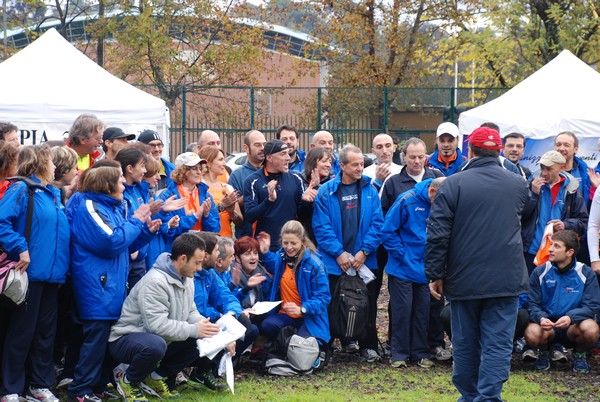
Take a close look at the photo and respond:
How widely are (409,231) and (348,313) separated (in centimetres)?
98

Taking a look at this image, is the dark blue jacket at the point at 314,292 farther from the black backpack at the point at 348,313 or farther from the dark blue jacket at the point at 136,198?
the dark blue jacket at the point at 136,198

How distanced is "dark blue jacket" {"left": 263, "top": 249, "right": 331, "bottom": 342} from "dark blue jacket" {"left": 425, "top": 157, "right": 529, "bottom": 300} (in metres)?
2.02

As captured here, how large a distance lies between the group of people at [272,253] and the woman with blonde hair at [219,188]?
22mm

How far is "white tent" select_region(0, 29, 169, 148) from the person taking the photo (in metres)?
11.3

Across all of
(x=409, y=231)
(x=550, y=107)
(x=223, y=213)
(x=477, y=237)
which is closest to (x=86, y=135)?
(x=223, y=213)

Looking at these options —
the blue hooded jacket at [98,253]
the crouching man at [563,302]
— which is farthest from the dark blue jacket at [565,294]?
the blue hooded jacket at [98,253]

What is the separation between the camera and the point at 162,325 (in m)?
6.46

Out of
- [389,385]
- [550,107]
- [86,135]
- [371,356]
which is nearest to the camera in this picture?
[389,385]

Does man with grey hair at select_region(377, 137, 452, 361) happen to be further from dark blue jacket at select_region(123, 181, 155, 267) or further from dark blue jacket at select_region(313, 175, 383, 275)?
dark blue jacket at select_region(123, 181, 155, 267)

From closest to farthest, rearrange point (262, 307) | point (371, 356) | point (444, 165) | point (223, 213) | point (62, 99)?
point (262, 307) → point (371, 356) → point (223, 213) → point (444, 165) → point (62, 99)

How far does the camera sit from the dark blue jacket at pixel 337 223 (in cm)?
845

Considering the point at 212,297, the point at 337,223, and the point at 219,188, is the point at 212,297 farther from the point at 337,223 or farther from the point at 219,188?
the point at 337,223

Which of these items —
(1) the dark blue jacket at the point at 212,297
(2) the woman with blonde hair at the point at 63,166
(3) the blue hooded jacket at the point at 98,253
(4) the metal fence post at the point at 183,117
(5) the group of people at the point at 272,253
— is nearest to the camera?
(5) the group of people at the point at 272,253

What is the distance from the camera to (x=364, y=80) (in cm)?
2648
